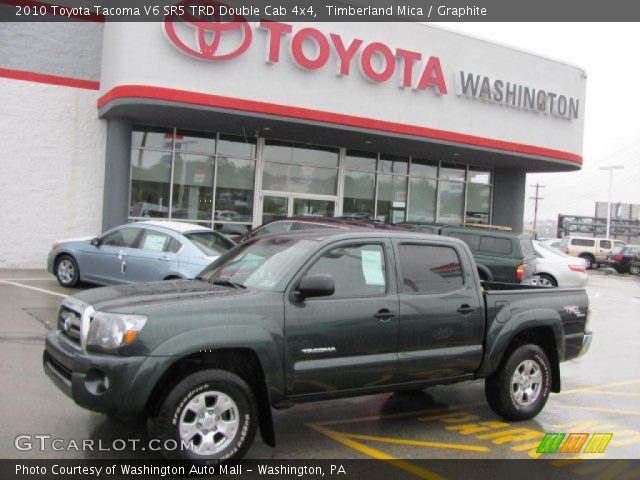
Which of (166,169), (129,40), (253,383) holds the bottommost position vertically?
(253,383)

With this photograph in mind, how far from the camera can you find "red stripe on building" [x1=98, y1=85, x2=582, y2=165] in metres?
13.9

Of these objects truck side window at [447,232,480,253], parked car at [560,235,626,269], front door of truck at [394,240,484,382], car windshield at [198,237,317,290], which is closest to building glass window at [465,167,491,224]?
truck side window at [447,232,480,253]

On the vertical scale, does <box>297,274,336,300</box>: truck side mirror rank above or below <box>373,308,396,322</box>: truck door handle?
above

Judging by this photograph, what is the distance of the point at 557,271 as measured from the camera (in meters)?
16.2

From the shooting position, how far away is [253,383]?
458 cm

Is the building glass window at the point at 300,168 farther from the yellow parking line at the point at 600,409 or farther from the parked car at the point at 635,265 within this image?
the parked car at the point at 635,265

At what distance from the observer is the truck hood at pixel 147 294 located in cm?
433

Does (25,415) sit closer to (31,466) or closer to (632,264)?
(31,466)

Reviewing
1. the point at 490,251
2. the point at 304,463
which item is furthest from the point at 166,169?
the point at 304,463

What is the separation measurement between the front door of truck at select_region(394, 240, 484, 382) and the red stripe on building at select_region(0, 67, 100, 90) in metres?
13.6

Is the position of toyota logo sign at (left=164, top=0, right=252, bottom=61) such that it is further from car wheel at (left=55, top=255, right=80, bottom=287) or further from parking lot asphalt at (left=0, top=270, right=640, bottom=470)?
parking lot asphalt at (left=0, top=270, right=640, bottom=470)

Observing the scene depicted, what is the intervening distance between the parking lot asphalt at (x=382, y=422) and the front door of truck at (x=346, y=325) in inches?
23.8

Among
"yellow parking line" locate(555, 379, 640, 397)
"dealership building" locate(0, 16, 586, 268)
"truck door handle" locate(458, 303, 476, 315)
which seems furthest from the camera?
"dealership building" locate(0, 16, 586, 268)

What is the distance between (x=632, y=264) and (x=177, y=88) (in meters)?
27.4
